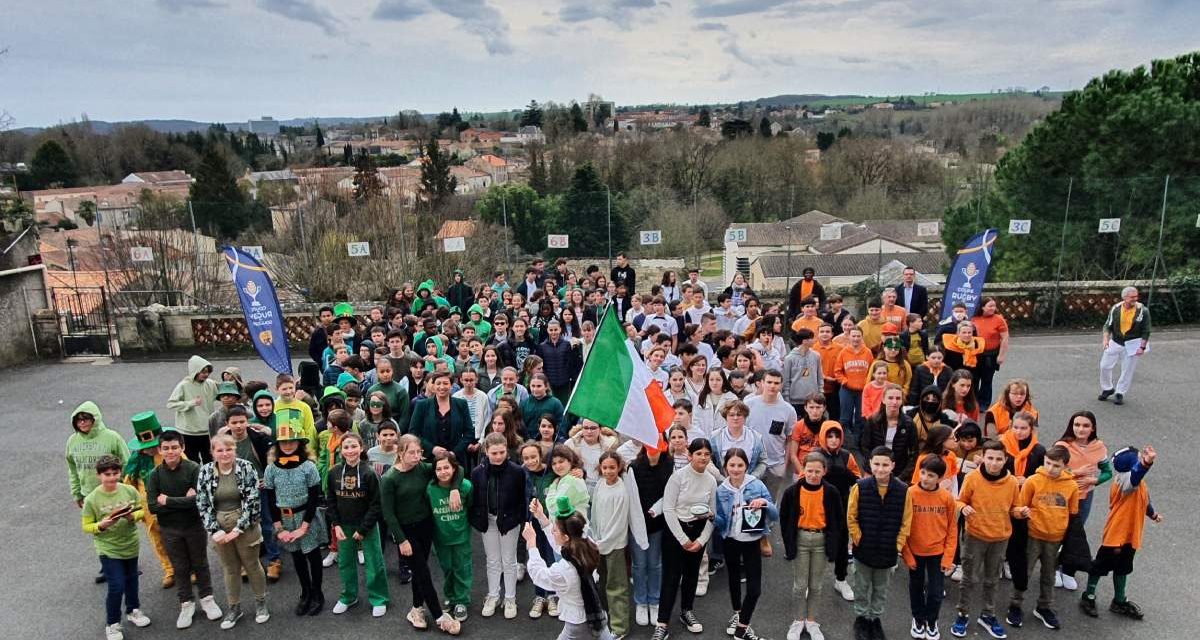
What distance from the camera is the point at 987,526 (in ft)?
17.3

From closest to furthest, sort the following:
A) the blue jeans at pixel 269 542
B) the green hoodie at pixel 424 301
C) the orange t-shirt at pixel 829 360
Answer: the blue jeans at pixel 269 542
the orange t-shirt at pixel 829 360
the green hoodie at pixel 424 301

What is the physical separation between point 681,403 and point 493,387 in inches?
93.3

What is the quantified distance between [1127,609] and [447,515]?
518 centimetres

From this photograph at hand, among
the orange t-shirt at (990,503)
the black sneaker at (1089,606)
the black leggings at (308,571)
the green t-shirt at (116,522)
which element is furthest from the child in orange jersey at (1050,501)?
the green t-shirt at (116,522)

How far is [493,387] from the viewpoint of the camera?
25.5 feet

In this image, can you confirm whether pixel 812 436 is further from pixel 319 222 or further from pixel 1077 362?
pixel 319 222

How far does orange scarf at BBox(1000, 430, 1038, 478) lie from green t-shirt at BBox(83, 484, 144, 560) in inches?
265

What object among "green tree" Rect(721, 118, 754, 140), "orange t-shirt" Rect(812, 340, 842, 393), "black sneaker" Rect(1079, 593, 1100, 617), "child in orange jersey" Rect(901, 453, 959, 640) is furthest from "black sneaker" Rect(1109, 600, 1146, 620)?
"green tree" Rect(721, 118, 754, 140)

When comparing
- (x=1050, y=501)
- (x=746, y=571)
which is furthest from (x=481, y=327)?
(x=1050, y=501)

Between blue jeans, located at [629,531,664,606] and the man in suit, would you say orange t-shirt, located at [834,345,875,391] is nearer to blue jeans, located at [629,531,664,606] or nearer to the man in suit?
the man in suit

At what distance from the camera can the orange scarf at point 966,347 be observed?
340 inches

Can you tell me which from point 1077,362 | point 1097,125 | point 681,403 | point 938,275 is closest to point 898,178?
point 938,275

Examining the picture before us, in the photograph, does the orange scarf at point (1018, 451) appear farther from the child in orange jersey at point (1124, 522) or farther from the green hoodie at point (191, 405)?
the green hoodie at point (191, 405)

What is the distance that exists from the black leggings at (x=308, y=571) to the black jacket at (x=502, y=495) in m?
1.36
